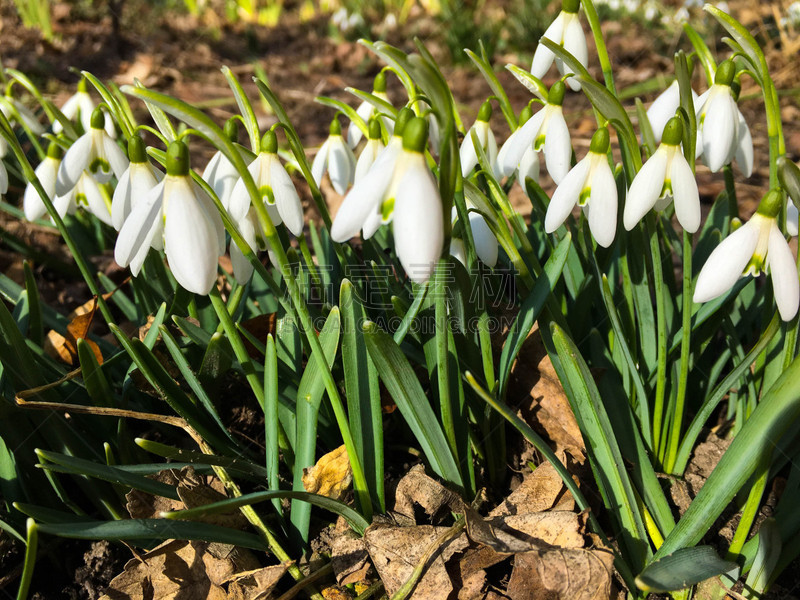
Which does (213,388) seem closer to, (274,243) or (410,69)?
(274,243)

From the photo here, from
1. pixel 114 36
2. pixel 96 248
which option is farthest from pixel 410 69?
pixel 114 36

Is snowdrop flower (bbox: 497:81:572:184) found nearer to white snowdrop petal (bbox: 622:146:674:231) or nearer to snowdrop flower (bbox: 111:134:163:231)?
white snowdrop petal (bbox: 622:146:674:231)

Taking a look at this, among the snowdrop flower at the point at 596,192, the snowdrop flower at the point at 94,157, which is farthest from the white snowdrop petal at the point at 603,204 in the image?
the snowdrop flower at the point at 94,157

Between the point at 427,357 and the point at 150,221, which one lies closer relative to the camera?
the point at 150,221

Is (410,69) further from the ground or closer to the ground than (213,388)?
further from the ground

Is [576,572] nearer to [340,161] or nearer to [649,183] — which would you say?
[649,183]

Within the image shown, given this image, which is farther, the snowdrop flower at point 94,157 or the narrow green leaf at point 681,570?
the snowdrop flower at point 94,157

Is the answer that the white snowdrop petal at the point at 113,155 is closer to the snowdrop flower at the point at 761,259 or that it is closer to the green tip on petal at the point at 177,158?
the green tip on petal at the point at 177,158
